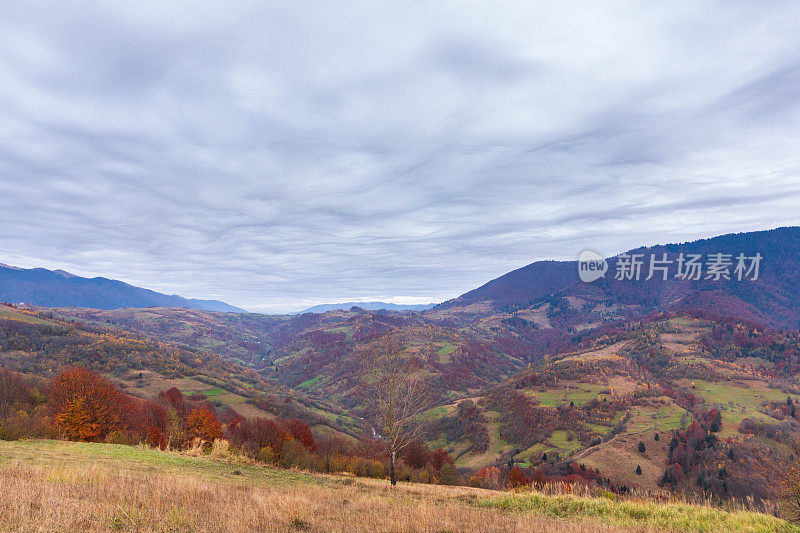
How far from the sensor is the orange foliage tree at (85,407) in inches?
1462

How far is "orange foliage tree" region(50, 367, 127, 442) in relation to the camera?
3712 centimetres

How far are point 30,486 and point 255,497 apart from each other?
19.6 feet

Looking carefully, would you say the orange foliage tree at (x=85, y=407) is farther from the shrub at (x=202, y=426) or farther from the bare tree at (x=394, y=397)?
the bare tree at (x=394, y=397)

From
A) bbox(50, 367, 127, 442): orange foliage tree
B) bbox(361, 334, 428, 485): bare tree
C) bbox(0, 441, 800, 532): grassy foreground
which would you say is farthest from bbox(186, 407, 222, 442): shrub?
bbox(0, 441, 800, 532): grassy foreground

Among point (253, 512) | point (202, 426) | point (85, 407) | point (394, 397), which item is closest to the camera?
A: point (253, 512)

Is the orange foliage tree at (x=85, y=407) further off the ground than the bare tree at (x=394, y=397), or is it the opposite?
the bare tree at (x=394, y=397)

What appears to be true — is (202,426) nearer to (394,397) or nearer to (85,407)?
(85,407)

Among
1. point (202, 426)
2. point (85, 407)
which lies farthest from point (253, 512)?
point (202, 426)

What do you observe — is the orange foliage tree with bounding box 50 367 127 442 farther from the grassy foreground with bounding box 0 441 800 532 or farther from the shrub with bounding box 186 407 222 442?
the grassy foreground with bounding box 0 441 800 532

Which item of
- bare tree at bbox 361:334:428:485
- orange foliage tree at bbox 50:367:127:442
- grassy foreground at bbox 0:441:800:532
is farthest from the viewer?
orange foliage tree at bbox 50:367:127:442

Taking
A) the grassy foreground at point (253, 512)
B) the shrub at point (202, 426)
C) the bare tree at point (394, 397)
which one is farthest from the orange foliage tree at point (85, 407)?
the bare tree at point (394, 397)

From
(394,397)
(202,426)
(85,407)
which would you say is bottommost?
(202,426)

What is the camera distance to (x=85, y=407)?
40.0 meters

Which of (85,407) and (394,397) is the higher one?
(394,397)
